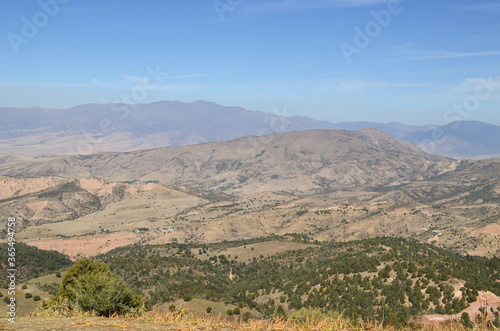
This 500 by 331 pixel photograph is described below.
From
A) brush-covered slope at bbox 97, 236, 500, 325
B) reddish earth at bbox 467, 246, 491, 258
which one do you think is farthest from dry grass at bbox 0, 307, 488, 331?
reddish earth at bbox 467, 246, 491, 258

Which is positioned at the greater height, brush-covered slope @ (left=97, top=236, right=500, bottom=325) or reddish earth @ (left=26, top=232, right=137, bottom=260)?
brush-covered slope @ (left=97, top=236, right=500, bottom=325)

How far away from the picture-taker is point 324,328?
703 cm

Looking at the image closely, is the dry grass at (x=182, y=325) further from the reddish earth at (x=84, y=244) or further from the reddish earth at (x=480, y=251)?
the reddish earth at (x=84, y=244)

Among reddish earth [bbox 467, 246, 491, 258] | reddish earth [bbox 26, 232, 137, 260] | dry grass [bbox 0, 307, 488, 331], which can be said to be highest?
dry grass [bbox 0, 307, 488, 331]

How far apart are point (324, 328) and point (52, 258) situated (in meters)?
75.9

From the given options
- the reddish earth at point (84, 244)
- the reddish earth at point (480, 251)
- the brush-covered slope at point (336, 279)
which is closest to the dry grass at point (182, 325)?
the brush-covered slope at point (336, 279)

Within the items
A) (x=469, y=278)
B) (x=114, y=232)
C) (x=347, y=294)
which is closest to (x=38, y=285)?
(x=347, y=294)

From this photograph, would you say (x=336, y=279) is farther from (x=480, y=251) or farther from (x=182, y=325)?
(x=480, y=251)

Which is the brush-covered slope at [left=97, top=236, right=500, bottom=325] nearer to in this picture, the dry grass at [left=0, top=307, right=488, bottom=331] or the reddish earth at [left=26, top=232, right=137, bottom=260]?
the dry grass at [left=0, top=307, right=488, bottom=331]

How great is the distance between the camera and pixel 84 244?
98.9 meters

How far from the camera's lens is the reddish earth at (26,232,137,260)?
95312 mm

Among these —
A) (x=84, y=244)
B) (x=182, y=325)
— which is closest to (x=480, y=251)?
(x=182, y=325)

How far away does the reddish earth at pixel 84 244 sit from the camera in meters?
95.3

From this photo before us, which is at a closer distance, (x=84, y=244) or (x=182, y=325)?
(x=182, y=325)
